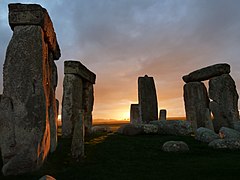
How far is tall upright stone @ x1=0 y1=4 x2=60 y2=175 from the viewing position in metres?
5.10

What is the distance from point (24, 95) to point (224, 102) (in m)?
11.3

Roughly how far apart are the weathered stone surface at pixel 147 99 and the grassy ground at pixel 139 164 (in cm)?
624

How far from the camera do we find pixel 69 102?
10906mm

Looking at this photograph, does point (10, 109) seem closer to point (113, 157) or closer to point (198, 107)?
point (113, 157)

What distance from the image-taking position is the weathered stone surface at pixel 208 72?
533 inches

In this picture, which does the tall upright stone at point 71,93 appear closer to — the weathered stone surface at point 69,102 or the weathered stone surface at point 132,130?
the weathered stone surface at point 69,102

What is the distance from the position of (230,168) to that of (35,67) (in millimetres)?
4931

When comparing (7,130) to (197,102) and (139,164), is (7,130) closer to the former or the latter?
(139,164)

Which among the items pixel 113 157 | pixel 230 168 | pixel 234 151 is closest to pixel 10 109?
pixel 113 157

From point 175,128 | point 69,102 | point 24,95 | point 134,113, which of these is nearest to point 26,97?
point 24,95

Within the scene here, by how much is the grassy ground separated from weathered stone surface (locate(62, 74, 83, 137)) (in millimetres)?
2739

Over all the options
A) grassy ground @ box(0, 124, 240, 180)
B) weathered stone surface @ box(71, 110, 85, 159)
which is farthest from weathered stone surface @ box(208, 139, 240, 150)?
weathered stone surface @ box(71, 110, 85, 159)

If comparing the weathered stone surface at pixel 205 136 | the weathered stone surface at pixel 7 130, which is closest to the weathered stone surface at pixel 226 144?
the weathered stone surface at pixel 205 136

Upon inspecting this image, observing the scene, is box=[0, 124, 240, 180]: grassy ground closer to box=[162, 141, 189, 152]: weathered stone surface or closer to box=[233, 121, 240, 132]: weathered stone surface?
box=[162, 141, 189, 152]: weathered stone surface
